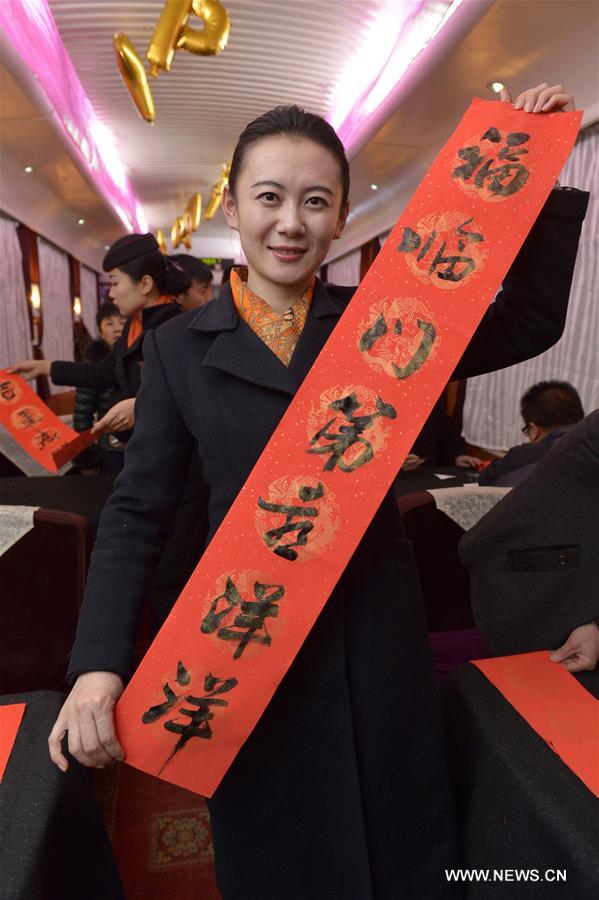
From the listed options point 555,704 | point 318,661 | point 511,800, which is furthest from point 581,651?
point 318,661

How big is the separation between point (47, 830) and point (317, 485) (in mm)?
484

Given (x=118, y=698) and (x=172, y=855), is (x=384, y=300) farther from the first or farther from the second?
(x=172, y=855)

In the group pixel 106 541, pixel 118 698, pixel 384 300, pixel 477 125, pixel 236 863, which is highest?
pixel 477 125

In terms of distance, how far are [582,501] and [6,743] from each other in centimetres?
88

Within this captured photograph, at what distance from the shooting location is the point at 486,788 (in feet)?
2.70

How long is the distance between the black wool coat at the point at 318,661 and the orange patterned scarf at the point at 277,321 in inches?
0.9

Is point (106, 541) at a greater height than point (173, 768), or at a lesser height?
greater

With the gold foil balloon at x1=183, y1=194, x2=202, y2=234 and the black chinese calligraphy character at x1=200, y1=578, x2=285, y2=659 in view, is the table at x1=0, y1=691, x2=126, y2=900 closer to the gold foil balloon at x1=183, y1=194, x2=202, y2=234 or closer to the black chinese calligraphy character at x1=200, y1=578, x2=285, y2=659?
the black chinese calligraphy character at x1=200, y1=578, x2=285, y2=659

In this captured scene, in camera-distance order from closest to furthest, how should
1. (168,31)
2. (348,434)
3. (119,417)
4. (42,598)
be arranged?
(348,434) → (42,598) → (119,417) → (168,31)

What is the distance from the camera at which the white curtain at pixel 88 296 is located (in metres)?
9.83

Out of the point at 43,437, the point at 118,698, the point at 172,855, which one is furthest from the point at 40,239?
the point at 118,698

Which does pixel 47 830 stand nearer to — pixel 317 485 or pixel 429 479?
pixel 317 485

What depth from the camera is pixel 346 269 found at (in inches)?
323

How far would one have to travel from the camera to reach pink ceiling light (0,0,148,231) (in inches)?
125
